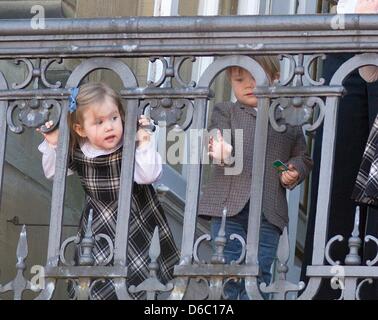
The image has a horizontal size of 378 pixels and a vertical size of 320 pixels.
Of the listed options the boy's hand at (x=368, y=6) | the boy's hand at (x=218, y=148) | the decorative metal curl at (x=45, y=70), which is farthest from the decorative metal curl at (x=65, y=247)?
the boy's hand at (x=368, y=6)

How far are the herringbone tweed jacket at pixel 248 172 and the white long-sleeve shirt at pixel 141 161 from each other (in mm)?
708

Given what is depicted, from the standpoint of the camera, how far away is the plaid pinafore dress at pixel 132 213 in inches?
345

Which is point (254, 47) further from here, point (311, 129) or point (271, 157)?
point (271, 157)

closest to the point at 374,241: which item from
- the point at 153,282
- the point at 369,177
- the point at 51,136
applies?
the point at 369,177

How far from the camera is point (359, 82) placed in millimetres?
9344

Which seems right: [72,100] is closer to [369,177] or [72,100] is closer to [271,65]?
[271,65]

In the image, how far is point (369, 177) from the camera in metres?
8.18

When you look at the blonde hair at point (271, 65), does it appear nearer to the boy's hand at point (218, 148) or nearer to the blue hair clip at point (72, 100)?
the boy's hand at point (218, 148)

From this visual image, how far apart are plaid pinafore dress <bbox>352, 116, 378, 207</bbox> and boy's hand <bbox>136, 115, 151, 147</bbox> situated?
0.89 meters

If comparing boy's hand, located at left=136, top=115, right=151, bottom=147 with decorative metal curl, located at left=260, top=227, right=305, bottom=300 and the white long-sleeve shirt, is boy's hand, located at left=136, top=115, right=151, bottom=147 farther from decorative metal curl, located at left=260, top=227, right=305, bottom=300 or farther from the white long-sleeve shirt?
decorative metal curl, located at left=260, top=227, right=305, bottom=300

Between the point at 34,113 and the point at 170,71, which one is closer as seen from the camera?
the point at 170,71

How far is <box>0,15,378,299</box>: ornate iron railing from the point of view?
8.09 metres

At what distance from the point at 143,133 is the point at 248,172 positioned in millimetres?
1008
